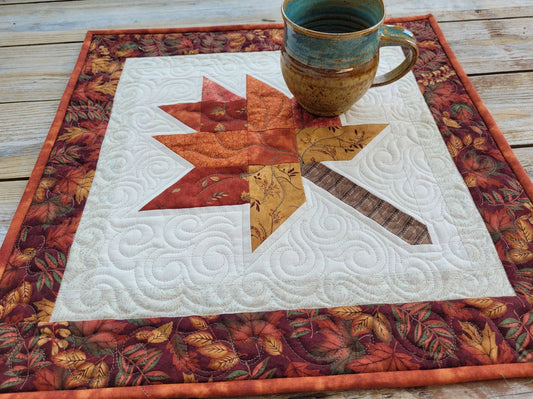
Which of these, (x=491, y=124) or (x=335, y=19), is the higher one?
(x=335, y=19)

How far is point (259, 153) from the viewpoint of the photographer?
57 centimetres

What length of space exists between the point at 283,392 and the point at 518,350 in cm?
24

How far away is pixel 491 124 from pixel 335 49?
0.28m

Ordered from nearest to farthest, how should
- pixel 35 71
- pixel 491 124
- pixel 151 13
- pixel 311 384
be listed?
1. pixel 311 384
2. pixel 491 124
3. pixel 35 71
4. pixel 151 13

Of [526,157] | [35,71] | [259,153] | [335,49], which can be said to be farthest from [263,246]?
[35,71]

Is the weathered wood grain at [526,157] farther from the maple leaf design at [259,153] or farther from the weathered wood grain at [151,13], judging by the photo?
the weathered wood grain at [151,13]

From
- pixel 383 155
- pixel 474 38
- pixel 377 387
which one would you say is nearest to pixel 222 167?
pixel 383 155

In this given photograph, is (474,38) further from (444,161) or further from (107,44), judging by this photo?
(107,44)

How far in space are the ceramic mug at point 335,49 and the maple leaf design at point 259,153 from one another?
0.16 feet

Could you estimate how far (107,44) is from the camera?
0.77 metres

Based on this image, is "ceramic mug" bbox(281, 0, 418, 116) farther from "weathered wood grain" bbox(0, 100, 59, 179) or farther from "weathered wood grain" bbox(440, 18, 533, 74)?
"weathered wood grain" bbox(0, 100, 59, 179)

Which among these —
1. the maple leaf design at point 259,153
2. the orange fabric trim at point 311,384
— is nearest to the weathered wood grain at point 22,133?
the maple leaf design at point 259,153

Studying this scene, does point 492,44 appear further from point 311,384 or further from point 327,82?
point 311,384

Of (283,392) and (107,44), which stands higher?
(107,44)
